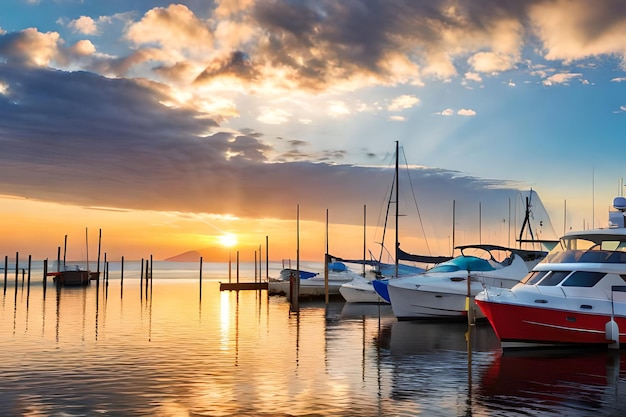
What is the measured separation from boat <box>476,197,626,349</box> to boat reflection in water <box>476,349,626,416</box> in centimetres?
62

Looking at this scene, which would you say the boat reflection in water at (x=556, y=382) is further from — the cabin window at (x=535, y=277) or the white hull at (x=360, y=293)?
the white hull at (x=360, y=293)

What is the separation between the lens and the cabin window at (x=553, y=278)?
24.8 meters

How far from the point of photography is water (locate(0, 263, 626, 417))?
14875 mm

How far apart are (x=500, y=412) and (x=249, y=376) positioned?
743 centimetres

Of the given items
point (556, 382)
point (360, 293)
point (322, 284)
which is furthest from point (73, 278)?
point (556, 382)

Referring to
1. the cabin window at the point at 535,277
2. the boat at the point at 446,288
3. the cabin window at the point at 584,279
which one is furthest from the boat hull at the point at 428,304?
the cabin window at the point at 584,279

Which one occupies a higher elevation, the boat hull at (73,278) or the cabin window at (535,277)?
the cabin window at (535,277)

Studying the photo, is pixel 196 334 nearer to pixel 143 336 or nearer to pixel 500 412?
pixel 143 336

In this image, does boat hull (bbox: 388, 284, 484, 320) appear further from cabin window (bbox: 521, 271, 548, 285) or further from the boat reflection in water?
the boat reflection in water

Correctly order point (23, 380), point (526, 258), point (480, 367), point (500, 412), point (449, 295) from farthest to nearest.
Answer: point (526, 258)
point (449, 295)
point (480, 367)
point (23, 380)
point (500, 412)

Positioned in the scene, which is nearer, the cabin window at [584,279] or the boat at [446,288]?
the cabin window at [584,279]

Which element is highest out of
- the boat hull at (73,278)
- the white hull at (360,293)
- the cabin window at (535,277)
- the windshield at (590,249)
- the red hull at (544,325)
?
the windshield at (590,249)

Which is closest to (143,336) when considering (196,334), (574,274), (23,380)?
(196,334)

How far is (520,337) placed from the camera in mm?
23562
